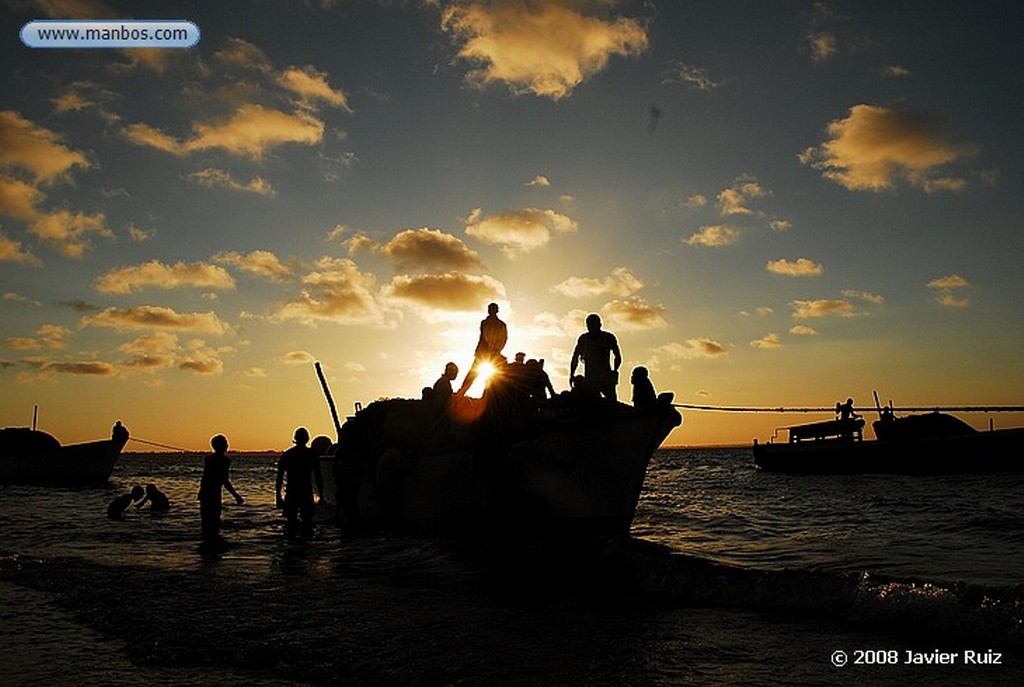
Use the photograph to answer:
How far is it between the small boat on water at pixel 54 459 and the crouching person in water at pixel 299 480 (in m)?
35.1

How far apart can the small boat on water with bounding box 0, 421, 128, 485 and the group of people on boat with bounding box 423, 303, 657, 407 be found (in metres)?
39.7

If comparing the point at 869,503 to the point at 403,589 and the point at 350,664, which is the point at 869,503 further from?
the point at 350,664

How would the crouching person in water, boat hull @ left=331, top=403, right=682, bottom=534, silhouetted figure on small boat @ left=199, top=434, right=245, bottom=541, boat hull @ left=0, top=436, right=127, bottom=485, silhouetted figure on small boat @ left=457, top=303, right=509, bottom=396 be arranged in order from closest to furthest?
boat hull @ left=331, top=403, right=682, bottom=534, silhouetted figure on small boat @ left=457, top=303, right=509, bottom=396, silhouetted figure on small boat @ left=199, top=434, right=245, bottom=541, the crouching person in water, boat hull @ left=0, top=436, right=127, bottom=485

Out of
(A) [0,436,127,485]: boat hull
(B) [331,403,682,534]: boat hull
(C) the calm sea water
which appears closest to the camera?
(C) the calm sea water

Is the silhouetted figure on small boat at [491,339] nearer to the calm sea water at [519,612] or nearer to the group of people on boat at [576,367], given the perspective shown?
the group of people on boat at [576,367]

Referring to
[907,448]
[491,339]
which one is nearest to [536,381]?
[491,339]

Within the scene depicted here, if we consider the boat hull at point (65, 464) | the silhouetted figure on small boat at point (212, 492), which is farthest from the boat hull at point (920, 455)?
the boat hull at point (65, 464)

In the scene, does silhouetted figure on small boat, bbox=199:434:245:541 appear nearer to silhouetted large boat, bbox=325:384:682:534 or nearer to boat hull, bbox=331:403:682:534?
silhouetted large boat, bbox=325:384:682:534

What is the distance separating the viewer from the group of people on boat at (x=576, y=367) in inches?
520

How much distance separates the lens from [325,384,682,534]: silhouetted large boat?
13.0 metres

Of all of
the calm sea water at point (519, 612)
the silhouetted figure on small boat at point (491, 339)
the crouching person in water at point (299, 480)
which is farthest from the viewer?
the crouching person in water at point (299, 480)

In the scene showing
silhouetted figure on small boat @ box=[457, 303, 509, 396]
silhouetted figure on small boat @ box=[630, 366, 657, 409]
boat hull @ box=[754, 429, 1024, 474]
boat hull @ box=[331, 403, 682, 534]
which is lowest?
boat hull @ box=[754, 429, 1024, 474]

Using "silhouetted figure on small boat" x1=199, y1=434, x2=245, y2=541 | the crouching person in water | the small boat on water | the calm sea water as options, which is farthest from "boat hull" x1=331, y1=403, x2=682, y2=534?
the small boat on water

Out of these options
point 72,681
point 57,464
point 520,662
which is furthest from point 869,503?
point 57,464
